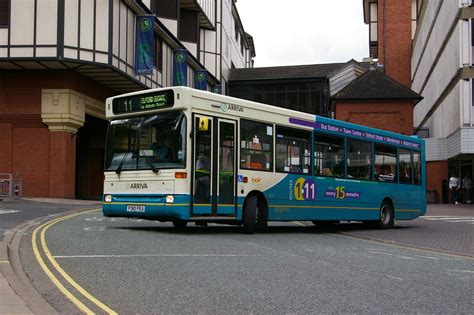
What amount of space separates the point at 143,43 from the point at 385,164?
Result: 17391mm

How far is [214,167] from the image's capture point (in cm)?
1263

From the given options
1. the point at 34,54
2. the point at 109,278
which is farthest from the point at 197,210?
the point at 34,54

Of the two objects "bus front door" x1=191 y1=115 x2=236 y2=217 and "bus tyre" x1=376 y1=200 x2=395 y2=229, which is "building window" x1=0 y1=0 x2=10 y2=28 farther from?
"bus tyre" x1=376 y1=200 x2=395 y2=229

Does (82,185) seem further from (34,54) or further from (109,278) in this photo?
(109,278)

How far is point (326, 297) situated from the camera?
6676 mm

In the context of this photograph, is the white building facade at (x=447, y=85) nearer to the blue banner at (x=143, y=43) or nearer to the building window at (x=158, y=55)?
the blue banner at (x=143, y=43)

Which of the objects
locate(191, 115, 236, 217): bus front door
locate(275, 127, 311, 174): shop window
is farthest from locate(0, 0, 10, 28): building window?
locate(191, 115, 236, 217): bus front door

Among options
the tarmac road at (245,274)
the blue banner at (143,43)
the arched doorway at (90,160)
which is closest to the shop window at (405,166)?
the tarmac road at (245,274)

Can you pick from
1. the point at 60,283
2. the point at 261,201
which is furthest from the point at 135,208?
the point at 60,283

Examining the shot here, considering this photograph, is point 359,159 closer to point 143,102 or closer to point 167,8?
point 143,102

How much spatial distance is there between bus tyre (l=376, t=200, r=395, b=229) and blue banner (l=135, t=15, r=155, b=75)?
54.5 feet

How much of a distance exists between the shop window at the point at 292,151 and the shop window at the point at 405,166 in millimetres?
5022

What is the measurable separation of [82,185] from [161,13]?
42.9 ft

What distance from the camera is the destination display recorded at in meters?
12.4
